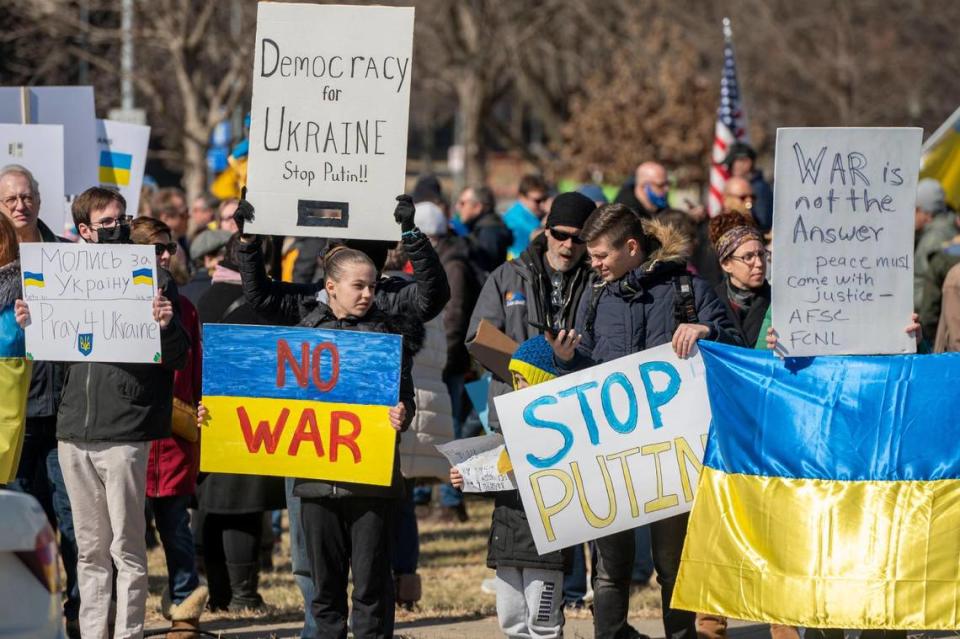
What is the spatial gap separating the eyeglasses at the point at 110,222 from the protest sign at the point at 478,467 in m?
1.69

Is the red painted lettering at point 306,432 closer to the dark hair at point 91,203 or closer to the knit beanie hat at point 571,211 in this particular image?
the dark hair at point 91,203

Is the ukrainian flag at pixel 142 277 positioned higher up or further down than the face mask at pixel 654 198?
further down

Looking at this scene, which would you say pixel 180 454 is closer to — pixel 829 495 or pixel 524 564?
pixel 524 564

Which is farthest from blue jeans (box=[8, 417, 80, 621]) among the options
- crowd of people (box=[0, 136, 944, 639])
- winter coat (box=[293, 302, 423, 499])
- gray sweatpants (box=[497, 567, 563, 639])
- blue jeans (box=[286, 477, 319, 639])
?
gray sweatpants (box=[497, 567, 563, 639])

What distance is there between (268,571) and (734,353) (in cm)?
440

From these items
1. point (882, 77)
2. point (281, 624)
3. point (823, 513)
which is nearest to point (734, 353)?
point (823, 513)

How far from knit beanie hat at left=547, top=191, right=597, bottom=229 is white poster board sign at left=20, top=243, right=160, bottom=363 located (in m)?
1.81

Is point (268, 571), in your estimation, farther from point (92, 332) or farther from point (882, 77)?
point (882, 77)

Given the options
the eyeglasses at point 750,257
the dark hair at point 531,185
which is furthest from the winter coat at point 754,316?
the dark hair at point 531,185

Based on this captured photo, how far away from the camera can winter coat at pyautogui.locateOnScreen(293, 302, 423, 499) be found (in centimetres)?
637

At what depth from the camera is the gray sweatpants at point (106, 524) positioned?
21.5 feet

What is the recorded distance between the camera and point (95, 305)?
6430mm

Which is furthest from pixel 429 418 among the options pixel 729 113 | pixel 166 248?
pixel 729 113

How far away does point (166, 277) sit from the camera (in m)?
6.66
